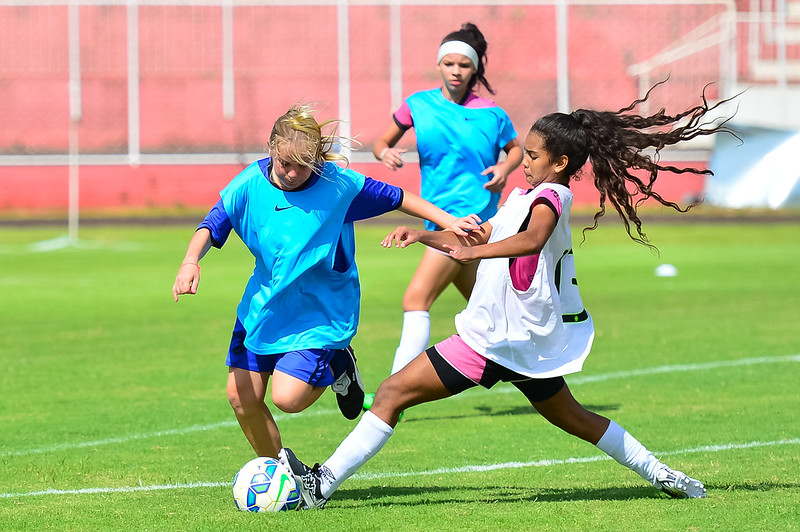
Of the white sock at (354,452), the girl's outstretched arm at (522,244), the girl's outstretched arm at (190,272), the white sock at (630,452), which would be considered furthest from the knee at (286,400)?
the white sock at (630,452)

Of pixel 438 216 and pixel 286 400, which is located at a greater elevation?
pixel 438 216

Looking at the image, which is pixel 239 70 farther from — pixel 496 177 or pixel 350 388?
pixel 350 388

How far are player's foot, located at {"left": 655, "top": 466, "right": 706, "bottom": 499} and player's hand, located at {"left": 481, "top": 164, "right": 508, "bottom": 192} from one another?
9.07ft

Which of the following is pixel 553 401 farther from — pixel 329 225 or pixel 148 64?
pixel 148 64

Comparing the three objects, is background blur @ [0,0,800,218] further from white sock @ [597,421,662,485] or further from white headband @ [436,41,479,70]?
white sock @ [597,421,662,485]

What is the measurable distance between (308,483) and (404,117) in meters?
3.75

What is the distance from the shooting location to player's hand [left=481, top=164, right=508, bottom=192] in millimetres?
7516

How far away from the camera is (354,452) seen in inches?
197

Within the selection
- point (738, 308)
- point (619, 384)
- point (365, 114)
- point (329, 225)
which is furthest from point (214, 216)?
point (365, 114)

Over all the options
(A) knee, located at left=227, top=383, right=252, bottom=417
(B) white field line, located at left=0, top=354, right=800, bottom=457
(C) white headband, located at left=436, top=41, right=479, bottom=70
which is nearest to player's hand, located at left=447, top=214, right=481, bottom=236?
(A) knee, located at left=227, top=383, right=252, bottom=417

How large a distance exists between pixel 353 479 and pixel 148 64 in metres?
26.9

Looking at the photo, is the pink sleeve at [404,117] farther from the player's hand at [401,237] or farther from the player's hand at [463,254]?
the player's hand at [463,254]

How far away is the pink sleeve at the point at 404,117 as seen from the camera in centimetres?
818

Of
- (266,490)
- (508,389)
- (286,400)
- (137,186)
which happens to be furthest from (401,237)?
(137,186)
